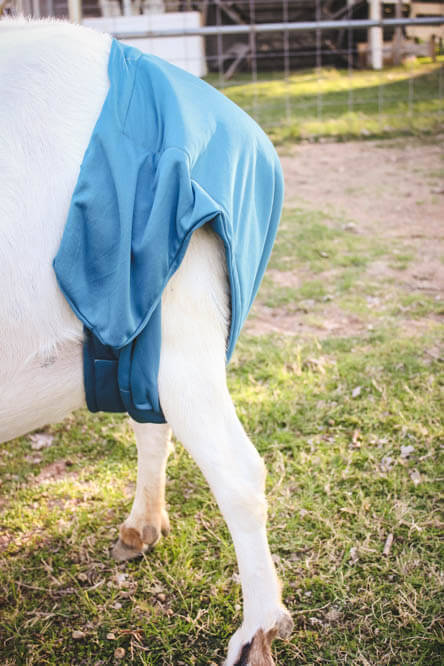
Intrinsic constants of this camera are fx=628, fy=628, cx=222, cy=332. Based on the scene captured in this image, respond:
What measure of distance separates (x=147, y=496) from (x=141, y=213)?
3.71 feet

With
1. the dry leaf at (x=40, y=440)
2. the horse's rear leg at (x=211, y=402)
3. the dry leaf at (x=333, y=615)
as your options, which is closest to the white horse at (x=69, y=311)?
the horse's rear leg at (x=211, y=402)

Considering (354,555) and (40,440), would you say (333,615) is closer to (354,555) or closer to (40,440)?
(354,555)

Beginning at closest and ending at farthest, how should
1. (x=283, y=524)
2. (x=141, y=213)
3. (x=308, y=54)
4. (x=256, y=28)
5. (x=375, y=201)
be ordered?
(x=141, y=213) < (x=283, y=524) < (x=375, y=201) < (x=256, y=28) < (x=308, y=54)

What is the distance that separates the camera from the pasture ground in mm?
1839

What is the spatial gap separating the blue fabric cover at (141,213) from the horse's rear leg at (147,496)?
563 mm

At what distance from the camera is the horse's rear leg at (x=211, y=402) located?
1445 mm

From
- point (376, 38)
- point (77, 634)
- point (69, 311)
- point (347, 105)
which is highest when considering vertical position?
point (376, 38)

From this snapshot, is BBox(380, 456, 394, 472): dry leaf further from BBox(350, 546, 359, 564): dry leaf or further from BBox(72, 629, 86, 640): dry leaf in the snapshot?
BBox(72, 629, 86, 640): dry leaf

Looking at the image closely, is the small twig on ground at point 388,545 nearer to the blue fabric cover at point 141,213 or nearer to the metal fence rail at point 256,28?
the blue fabric cover at point 141,213

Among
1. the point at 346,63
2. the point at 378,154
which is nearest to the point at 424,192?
the point at 378,154

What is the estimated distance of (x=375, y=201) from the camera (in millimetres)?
5488

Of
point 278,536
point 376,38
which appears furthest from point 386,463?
point 376,38

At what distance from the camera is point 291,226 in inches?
195

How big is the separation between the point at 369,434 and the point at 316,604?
2.89ft
